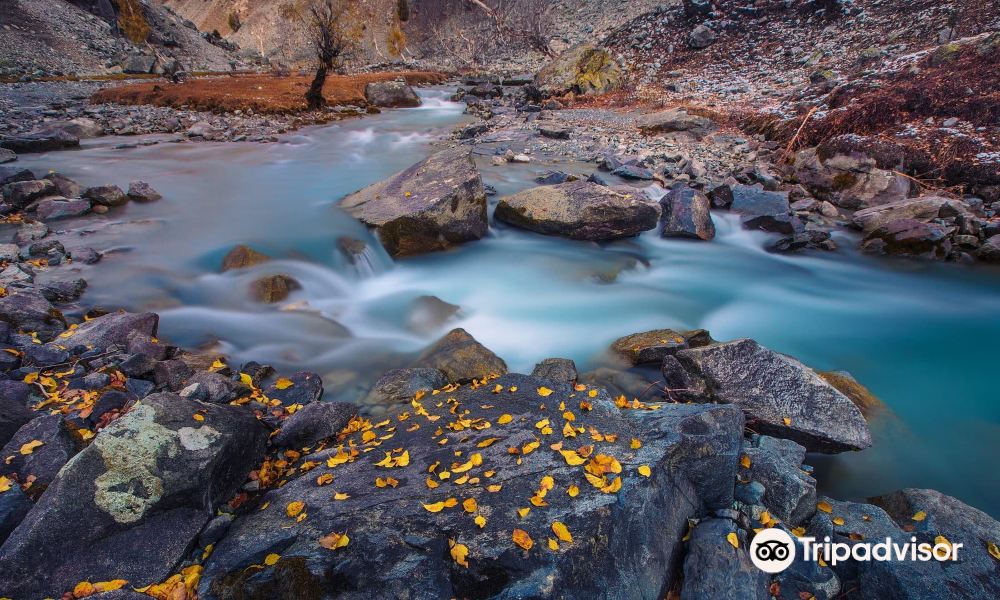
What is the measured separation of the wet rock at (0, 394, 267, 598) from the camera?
2.61 metres

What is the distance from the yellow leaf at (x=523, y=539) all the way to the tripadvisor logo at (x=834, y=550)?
1.42 meters

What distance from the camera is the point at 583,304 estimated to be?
780cm

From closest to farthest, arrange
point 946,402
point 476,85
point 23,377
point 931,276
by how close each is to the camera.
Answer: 1. point 23,377
2. point 946,402
3. point 931,276
4. point 476,85

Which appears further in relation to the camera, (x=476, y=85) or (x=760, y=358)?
(x=476, y=85)

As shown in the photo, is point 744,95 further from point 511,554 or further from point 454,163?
point 511,554

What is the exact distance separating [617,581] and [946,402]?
563 cm

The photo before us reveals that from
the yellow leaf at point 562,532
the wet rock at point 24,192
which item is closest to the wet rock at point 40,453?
the yellow leaf at point 562,532

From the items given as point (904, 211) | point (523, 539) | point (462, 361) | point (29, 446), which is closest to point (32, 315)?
point (29, 446)

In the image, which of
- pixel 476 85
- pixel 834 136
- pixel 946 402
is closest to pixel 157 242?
pixel 946 402

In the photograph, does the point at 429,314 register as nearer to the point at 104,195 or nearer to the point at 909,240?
the point at 104,195

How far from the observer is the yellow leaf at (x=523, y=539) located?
2566mm

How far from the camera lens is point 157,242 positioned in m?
8.72

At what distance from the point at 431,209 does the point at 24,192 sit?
8280 millimetres

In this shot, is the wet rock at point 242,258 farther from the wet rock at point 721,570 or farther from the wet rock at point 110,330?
the wet rock at point 721,570
